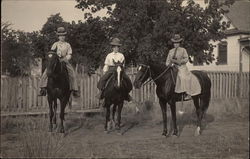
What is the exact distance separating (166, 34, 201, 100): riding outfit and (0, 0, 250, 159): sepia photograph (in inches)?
0.9

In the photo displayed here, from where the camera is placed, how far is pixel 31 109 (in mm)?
11891

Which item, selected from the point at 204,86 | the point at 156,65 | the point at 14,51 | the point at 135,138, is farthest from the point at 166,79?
the point at 14,51

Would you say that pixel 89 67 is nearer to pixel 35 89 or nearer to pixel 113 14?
pixel 113 14

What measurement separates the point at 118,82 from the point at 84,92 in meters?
4.59

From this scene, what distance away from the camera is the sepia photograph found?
17.1 ft

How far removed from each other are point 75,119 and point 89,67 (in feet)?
7.57

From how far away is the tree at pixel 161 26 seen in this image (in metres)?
10.3

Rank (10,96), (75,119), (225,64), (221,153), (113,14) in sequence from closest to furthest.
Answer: (221,153) < (113,14) < (10,96) < (75,119) < (225,64)

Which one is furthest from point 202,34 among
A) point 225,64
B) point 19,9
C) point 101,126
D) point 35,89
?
point 19,9

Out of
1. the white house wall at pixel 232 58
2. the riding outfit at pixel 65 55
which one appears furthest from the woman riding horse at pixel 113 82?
the white house wall at pixel 232 58

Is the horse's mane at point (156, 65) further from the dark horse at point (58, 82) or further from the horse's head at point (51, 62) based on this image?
the horse's head at point (51, 62)

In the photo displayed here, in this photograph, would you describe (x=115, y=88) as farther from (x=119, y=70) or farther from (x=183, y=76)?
(x=183, y=76)

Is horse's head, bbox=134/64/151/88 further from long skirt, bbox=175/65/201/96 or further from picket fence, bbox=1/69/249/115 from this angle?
picket fence, bbox=1/69/249/115

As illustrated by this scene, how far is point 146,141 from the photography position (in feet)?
26.1
